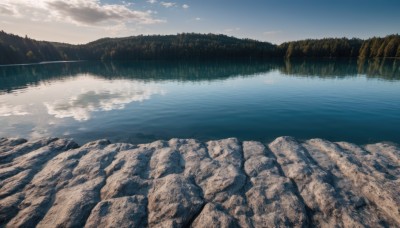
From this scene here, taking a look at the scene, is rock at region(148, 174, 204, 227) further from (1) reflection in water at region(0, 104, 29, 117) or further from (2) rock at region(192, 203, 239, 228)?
(1) reflection in water at region(0, 104, 29, 117)

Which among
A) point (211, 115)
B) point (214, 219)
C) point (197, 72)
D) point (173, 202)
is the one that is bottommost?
point (211, 115)

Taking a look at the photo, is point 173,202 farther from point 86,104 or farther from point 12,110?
→ point 12,110

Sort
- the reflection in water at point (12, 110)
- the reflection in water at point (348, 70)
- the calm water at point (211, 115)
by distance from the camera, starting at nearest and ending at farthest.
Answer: the calm water at point (211, 115) < the reflection in water at point (12, 110) < the reflection in water at point (348, 70)

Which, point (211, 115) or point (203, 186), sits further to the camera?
point (211, 115)

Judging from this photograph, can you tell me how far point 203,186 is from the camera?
13.5 metres

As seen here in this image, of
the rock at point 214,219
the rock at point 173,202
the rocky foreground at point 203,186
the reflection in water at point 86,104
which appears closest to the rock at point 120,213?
A: the rocky foreground at point 203,186

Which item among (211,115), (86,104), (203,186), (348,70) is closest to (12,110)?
(86,104)

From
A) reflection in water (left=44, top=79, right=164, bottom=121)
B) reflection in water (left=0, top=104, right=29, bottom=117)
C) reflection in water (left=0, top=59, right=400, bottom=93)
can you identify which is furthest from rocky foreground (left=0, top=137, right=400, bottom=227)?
reflection in water (left=0, top=59, right=400, bottom=93)

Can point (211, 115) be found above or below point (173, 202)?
below

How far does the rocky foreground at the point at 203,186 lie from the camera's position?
10.9 metres

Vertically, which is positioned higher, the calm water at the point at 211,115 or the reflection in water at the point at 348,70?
the reflection in water at the point at 348,70

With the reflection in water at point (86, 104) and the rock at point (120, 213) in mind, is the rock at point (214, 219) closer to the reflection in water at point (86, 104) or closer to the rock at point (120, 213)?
the rock at point (120, 213)

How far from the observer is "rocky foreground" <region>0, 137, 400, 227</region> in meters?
10.9

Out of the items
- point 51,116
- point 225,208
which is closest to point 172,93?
point 51,116
